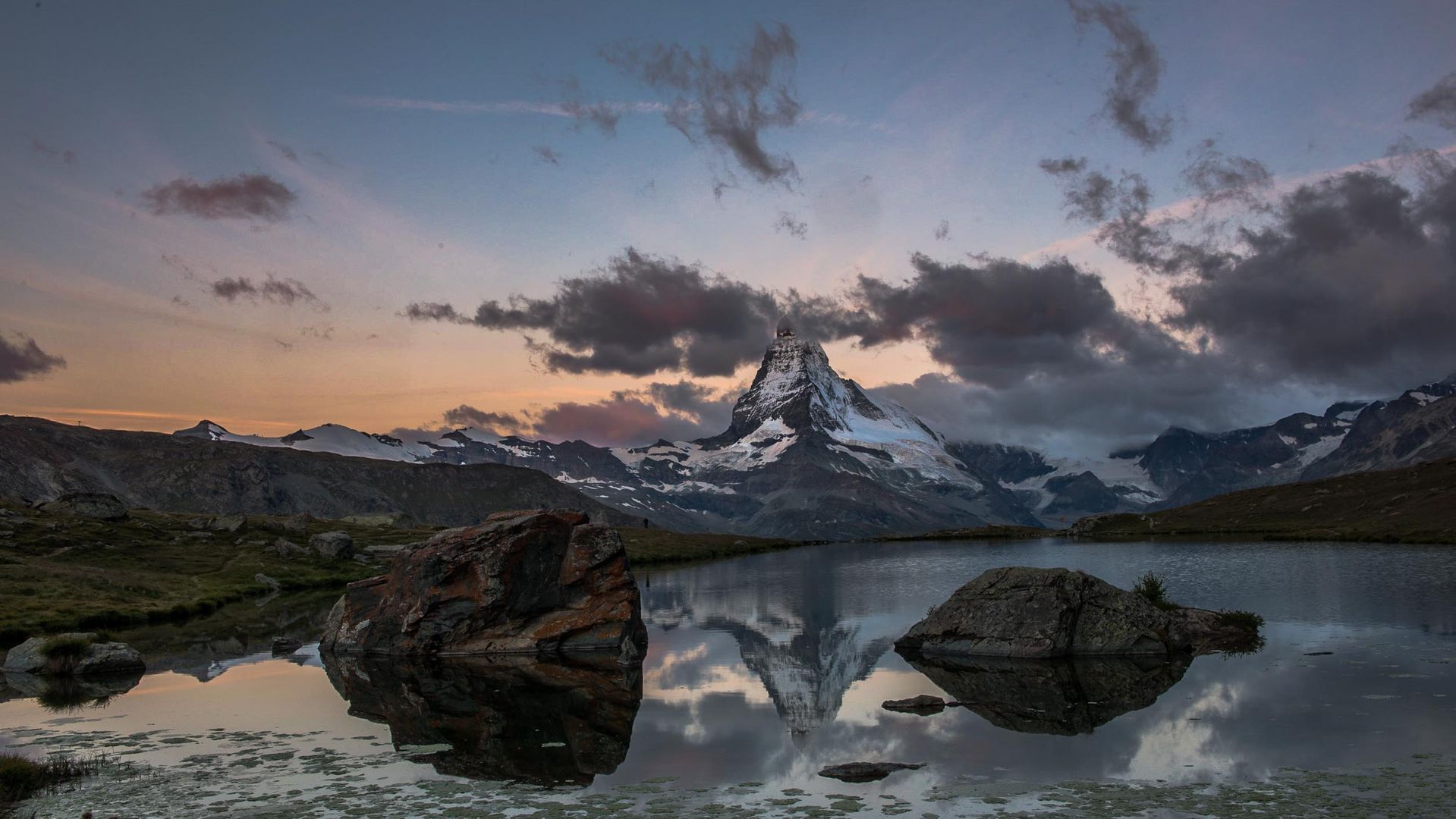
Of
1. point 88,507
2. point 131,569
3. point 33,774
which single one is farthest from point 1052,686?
point 88,507

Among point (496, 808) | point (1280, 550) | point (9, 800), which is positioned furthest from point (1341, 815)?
→ point (1280, 550)

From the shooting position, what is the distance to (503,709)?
4031 centimetres

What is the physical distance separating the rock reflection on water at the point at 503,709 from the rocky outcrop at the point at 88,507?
84895 millimetres

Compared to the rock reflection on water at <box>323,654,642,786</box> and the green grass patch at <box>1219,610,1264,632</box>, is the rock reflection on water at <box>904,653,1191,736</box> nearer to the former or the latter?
the green grass patch at <box>1219,610,1264,632</box>

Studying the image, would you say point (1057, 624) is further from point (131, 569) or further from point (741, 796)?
point (131, 569)

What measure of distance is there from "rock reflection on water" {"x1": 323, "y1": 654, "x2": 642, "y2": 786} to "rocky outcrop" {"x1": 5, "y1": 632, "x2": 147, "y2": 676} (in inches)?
408

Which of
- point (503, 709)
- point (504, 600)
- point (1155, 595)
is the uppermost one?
point (1155, 595)

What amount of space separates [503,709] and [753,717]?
10313 millimetres

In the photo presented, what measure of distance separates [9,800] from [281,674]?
25584mm

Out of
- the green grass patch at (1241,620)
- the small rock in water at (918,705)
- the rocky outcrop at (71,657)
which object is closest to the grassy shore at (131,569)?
the rocky outcrop at (71,657)

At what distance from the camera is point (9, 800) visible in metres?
26.2

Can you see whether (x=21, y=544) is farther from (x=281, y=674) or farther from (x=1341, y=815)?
(x=1341, y=815)

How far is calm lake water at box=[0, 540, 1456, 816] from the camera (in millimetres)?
28359

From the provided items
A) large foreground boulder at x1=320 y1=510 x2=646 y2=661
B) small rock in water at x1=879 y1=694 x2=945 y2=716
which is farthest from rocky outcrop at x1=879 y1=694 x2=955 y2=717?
large foreground boulder at x1=320 y1=510 x2=646 y2=661
